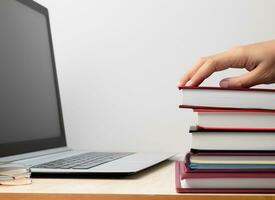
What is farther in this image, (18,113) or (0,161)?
(18,113)

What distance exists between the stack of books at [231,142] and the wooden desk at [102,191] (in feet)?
0.08

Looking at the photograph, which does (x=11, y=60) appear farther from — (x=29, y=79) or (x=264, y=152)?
(x=264, y=152)

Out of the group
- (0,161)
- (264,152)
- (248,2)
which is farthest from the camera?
(248,2)

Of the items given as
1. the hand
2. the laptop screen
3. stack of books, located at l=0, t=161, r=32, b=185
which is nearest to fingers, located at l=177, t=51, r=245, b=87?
the hand

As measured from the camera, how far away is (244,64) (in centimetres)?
85

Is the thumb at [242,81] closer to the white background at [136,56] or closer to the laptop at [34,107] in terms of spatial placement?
the laptop at [34,107]

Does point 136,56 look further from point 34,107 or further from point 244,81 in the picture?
point 244,81

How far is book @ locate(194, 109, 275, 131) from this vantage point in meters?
0.75

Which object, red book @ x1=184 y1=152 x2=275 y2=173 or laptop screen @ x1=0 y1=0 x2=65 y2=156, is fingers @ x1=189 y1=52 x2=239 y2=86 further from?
laptop screen @ x1=0 y1=0 x2=65 y2=156

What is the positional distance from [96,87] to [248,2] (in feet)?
1.53

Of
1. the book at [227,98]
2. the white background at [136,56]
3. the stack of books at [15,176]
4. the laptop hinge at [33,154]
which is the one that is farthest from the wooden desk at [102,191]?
the white background at [136,56]

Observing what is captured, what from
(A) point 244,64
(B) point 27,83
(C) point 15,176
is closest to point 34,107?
(B) point 27,83

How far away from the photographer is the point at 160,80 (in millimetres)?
1436

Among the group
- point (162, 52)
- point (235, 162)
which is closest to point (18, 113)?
point (162, 52)
